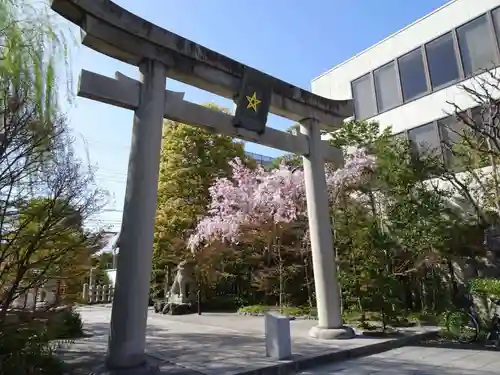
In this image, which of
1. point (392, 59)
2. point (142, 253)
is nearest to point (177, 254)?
point (142, 253)

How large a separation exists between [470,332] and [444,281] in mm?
4635

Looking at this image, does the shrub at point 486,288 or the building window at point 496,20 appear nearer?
the shrub at point 486,288

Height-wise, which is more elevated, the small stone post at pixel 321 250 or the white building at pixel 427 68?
the white building at pixel 427 68

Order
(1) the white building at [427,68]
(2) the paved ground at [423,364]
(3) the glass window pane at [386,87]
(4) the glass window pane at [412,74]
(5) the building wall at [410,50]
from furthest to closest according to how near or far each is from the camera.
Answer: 1. (3) the glass window pane at [386,87]
2. (4) the glass window pane at [412,74]
3. (5) the building wall at [410,50]
4. (1) the white building at [427,68]
5. (2) the paved ground at [423,364]

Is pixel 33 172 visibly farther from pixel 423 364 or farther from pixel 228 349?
pixel 423 364

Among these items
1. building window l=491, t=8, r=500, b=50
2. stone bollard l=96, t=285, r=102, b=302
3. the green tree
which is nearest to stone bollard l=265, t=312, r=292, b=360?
the green tree

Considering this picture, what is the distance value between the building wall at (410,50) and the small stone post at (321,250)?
5.36m

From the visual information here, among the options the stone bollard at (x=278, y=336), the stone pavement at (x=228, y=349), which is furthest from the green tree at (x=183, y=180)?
the stone bollard at (x=278, y=336)

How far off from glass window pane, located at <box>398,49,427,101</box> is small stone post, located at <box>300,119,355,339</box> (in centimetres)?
719

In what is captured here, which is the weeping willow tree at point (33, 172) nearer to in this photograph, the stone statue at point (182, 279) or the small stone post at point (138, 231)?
the small stone post at point (138, 231)

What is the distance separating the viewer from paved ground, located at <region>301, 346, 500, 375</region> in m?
5.45

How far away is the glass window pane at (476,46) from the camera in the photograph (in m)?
11.8

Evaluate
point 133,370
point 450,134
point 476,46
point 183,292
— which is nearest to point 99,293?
point 183,292

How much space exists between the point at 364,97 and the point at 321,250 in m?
9.61
